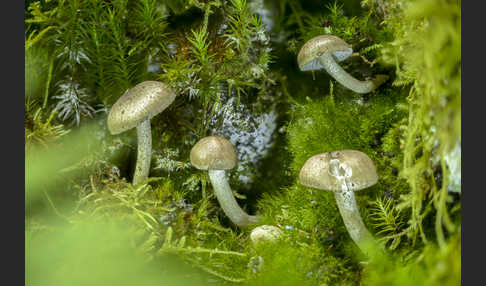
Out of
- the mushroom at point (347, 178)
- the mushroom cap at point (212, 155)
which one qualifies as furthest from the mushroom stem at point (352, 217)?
the mushroom cap at point (212, 155)

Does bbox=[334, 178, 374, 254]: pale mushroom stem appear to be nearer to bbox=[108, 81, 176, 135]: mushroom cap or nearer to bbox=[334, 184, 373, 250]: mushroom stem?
bbox=[334, 184, 373, 250]: mushroom stem

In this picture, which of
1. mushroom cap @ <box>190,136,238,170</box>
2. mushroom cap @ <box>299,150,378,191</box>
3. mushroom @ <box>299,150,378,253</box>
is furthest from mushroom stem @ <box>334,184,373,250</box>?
mushroom cap @ <box>190,136,238,170</box>

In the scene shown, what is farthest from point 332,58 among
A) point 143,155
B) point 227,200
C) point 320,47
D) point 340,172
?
point 143,155

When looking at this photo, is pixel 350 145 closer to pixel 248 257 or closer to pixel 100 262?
pixel 248 257

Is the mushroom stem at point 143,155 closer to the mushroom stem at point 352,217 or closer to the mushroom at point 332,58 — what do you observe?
the mushroom at point 332,58

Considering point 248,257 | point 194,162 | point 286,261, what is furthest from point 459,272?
point 194,162
